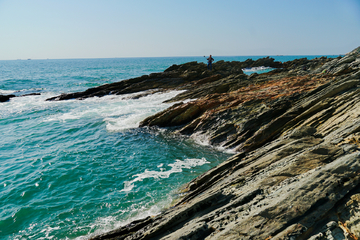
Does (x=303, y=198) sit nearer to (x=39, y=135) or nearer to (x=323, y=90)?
(x=323, y=90)

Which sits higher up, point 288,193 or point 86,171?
point 288,193

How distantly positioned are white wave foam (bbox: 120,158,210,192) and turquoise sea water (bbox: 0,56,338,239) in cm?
6

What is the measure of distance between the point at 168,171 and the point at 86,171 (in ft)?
18.1

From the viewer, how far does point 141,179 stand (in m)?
13.1

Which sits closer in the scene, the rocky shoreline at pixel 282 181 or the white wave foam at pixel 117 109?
the rocky shoreline at pixel 282 181

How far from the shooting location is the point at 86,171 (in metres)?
14.2

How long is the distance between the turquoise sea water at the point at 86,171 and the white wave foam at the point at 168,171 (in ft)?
0.20

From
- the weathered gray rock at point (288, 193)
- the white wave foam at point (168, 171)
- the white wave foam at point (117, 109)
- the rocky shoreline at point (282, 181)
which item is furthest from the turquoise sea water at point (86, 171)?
the weathered gray rock at point (288, 193)

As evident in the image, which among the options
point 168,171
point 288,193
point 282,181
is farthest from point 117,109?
point 288,193

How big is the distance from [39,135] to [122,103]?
1286 cm

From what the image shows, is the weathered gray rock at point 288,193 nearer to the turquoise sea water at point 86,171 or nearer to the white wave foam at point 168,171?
the turquoise sea water at point 86,171

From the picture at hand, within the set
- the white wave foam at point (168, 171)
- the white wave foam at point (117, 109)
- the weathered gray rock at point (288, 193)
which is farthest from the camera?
the white wave foam at point (117, 109)

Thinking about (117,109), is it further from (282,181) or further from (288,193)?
(288,193)

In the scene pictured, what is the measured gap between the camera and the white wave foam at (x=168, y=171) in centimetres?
1267
